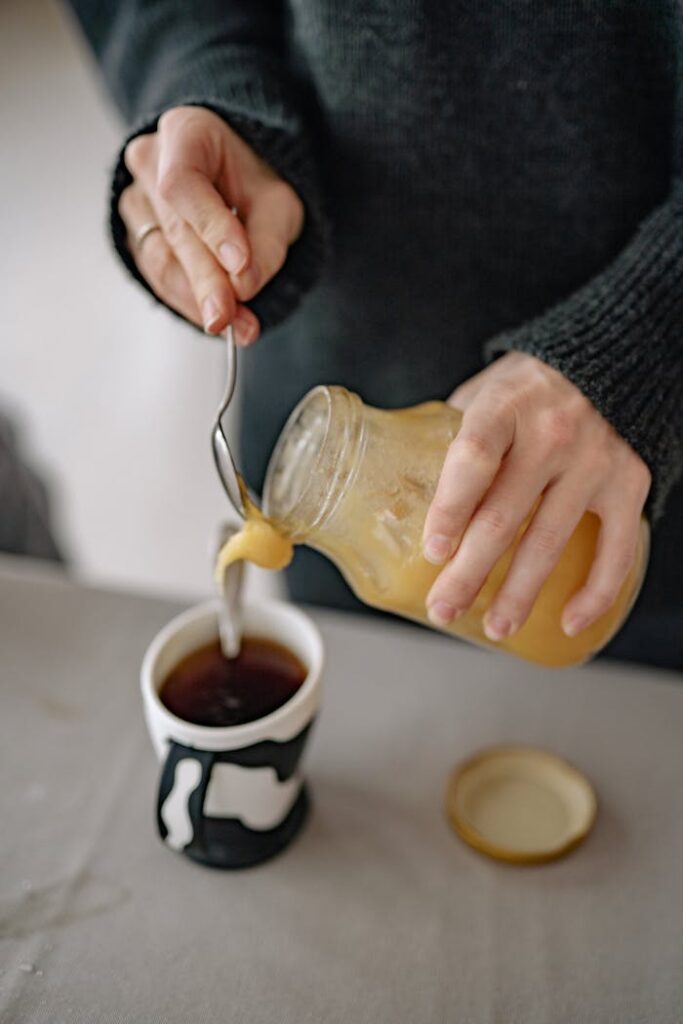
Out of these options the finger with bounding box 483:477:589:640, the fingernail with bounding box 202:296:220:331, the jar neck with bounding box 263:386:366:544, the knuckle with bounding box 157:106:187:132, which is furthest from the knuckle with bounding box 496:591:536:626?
the knuckle with bounding box 157:106:187:132

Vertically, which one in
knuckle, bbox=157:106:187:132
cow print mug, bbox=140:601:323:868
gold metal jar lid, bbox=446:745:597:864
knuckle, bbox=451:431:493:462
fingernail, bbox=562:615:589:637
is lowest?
gold metal jar lid, bbox=446:745:597:864

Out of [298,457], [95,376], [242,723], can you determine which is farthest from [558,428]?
[95,376]

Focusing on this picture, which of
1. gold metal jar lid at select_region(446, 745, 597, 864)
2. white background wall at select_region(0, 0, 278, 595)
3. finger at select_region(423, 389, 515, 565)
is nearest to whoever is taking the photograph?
finger at select_region(423, 389, 515, 565)

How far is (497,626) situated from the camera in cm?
57

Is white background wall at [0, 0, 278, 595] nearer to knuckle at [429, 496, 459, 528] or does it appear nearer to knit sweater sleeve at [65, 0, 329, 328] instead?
knit sweater sleeve at [65, 0, 329, 328]

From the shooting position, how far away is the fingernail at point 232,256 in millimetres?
625

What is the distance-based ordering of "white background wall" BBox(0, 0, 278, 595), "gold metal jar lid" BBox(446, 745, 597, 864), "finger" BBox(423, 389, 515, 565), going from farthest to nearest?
"white background wall" BBox(0, 0, 278, 595) → "gold metal jar lid" BBox(446, 745, 597, 864) → "finger" BBox(423, 389, 515, 565)

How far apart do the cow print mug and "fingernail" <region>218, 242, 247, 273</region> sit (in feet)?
0.78

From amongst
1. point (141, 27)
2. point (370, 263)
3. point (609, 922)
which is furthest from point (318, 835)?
point (141, 27)

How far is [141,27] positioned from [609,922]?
74 cm

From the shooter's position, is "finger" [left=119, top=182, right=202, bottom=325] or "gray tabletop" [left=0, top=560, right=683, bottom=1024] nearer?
"gray tabletop" [left=0, top=560, right=683, bottom=1024]

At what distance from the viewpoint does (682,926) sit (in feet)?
1.95

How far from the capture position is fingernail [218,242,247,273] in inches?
24.6

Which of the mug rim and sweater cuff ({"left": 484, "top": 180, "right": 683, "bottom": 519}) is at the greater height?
sweater cuff ({"left": 484, "top": 180, "right": 683, "bottom": 519})
